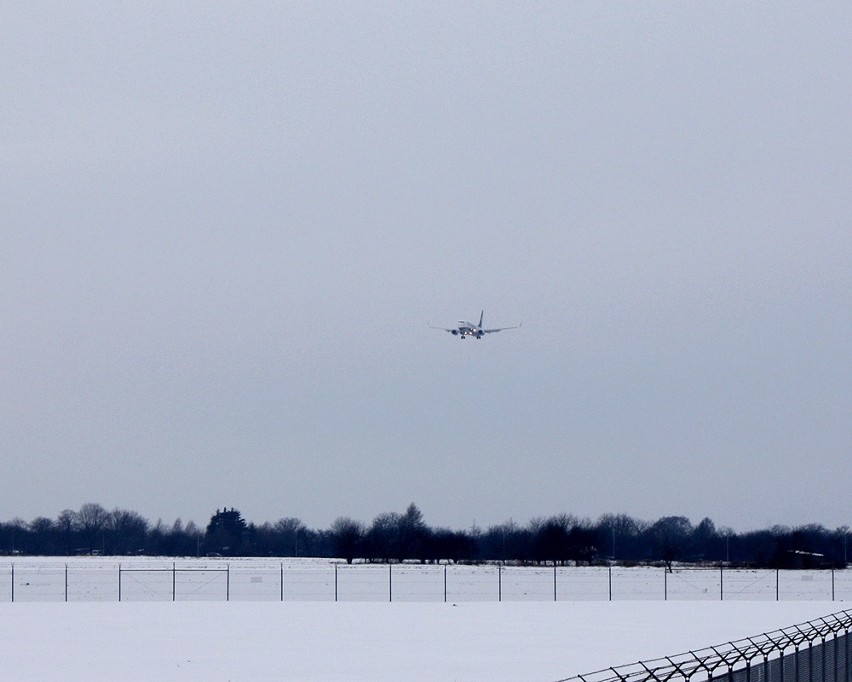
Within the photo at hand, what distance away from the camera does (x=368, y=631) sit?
128 feet

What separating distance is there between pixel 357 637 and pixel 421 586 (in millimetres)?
39382

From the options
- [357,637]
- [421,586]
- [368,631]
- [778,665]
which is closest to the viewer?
[778,665]

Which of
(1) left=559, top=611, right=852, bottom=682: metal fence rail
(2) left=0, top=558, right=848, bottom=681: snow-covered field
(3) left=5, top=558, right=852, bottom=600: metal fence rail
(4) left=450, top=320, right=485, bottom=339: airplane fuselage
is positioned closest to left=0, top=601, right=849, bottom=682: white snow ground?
(2) left=0, top=558, right=848, bottom=681: snow-covered field

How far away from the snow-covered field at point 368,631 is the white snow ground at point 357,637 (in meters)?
0.05

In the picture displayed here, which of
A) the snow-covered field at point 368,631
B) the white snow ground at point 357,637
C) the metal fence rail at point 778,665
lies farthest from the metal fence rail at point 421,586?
the metal fence rail at point 778,665

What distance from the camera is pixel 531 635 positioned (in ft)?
122

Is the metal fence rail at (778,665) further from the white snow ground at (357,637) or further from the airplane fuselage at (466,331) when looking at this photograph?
the airplane fuselage at (466,331)

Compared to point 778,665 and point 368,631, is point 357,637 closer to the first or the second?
point 368,631

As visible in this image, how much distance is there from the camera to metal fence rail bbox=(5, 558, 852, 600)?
62.2 m

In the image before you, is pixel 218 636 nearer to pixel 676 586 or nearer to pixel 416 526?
pixel 676 586

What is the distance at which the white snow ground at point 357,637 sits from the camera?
90.8 feet

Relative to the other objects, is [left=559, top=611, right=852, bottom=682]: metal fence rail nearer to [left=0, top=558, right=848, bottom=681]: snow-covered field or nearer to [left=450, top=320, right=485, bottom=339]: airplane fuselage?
[left=0, top=558, right=848, bottom=681]: snow-covered field

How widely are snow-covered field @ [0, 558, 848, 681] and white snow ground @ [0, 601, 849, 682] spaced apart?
5cm

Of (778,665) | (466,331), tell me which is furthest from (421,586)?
(778,665)
